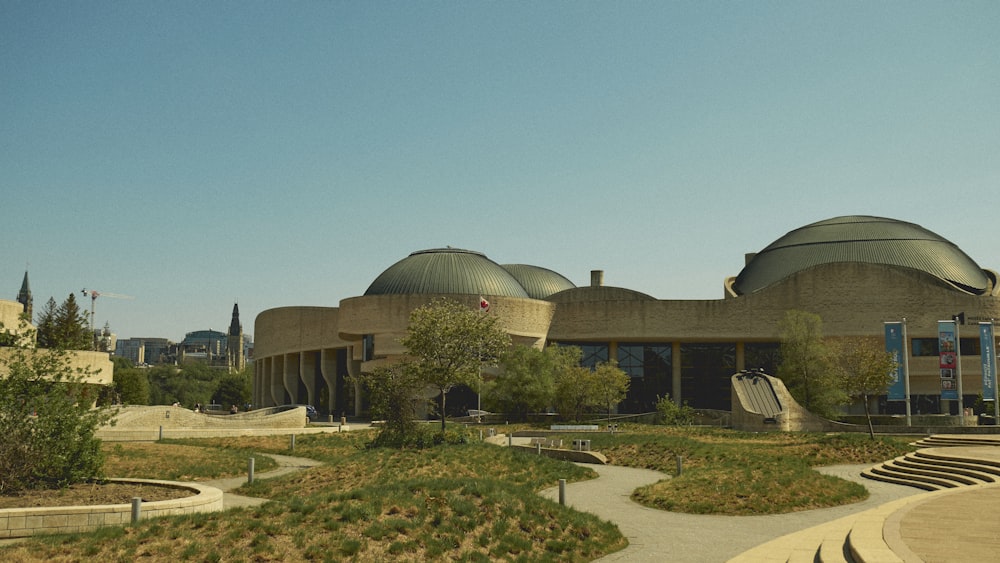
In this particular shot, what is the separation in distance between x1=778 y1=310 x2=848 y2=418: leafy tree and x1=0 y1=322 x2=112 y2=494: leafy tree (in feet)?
165

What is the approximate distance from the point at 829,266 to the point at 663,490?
56229 millimetres

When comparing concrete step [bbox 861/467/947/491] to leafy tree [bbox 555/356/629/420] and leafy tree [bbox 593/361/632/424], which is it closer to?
leafy tree [bbox 593/361/632/424]

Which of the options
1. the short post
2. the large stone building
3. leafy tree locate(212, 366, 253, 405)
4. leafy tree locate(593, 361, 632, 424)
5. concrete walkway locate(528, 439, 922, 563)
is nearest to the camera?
the short post

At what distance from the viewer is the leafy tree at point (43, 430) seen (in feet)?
56.7

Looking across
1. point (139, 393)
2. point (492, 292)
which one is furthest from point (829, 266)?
point (139, 393)

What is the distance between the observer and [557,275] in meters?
113

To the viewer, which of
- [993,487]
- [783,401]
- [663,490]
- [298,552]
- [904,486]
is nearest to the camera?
[298,552]

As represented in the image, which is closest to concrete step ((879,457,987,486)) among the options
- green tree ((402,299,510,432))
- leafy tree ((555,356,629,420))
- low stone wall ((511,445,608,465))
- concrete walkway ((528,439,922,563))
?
concrete walkway ((528,439,922,563))

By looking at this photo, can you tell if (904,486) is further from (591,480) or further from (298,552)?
(298,552)

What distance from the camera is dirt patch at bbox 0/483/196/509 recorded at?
52.9 ft

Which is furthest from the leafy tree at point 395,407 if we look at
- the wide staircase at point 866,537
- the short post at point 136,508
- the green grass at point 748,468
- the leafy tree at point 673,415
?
the leafy tree at point 673,415

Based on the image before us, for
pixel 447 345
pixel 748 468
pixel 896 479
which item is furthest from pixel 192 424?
pixel 896 479

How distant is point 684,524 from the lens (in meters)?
19.2

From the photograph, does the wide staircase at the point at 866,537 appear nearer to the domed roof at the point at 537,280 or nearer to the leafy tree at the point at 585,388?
the leafy tree at the point at 585,388
